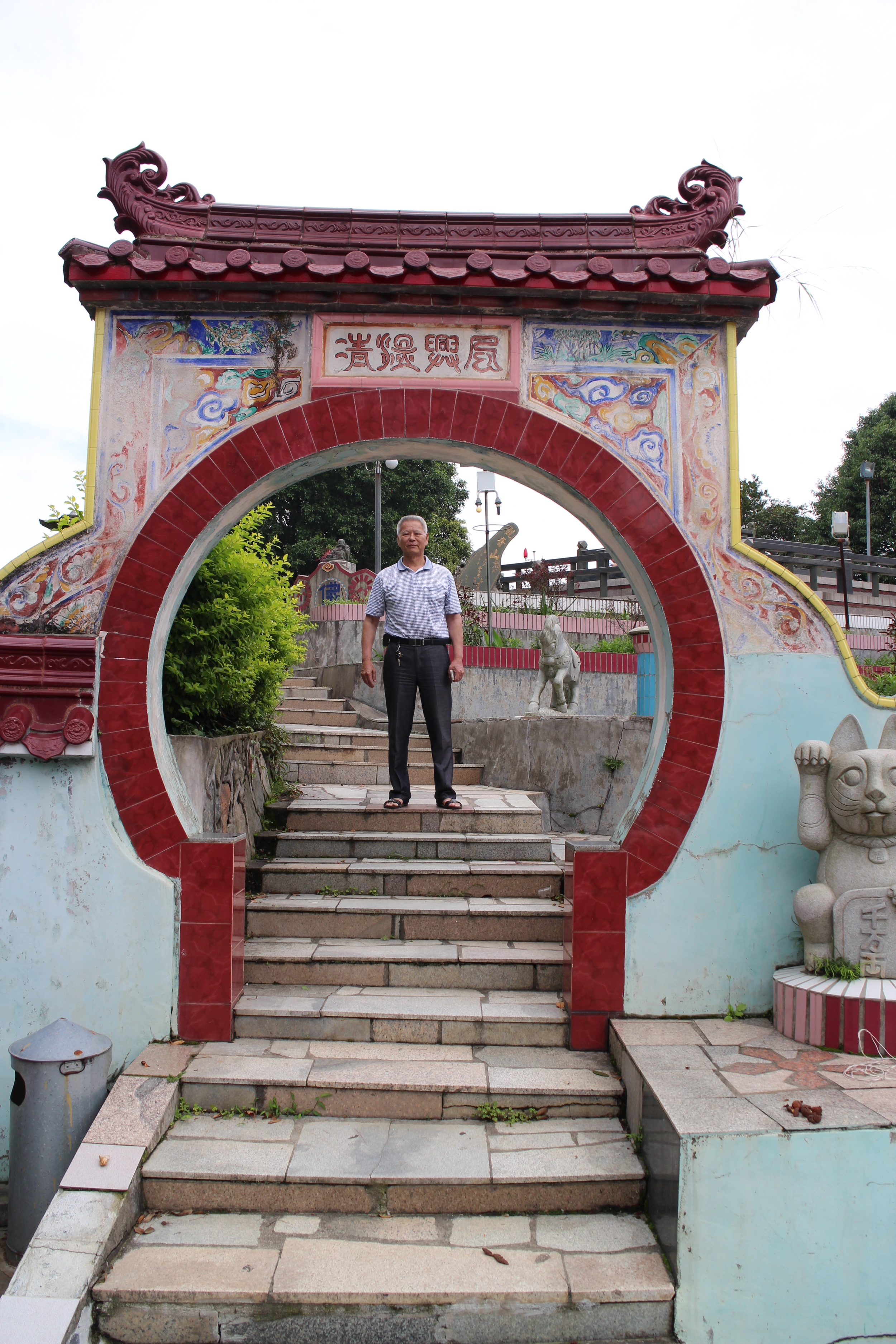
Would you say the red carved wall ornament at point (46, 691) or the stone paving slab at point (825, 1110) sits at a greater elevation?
the red carved wall ornament at point (46, 691)

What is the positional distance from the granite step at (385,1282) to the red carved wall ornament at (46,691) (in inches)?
78.6

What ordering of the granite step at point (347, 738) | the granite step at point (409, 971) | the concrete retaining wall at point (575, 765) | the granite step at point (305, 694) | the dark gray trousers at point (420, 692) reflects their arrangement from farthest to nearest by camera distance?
the granite step at point (305, 694) < the granite step at point (347, 738) < the concrete retaining wall at point (575, 765) < the dark gray trousers at point (420, 692) < the granite step at point (409, 971)

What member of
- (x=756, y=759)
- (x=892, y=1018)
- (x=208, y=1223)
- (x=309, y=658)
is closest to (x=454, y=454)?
(x=756, y=759)

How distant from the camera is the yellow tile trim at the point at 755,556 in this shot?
13.4 feet

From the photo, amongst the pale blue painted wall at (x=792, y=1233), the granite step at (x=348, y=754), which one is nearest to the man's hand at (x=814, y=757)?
the pale blue painted wall at (x=792, y=1233)

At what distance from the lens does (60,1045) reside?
348 centimetres

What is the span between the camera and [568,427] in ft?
13.6

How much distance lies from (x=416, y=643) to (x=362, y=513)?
69.8 feet

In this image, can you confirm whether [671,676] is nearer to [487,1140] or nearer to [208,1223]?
[487,1140]

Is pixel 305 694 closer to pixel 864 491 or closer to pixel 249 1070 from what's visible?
pixel 249 1070

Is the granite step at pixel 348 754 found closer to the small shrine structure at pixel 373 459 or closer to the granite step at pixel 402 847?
the granite step at pixel 402 847

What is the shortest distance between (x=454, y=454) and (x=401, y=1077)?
297cm

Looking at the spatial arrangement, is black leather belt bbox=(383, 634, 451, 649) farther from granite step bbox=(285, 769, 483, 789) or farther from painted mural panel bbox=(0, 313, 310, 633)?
granite step bbox=(285, 769, 483, 789)

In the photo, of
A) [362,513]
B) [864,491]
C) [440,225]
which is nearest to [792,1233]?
[440,225]
